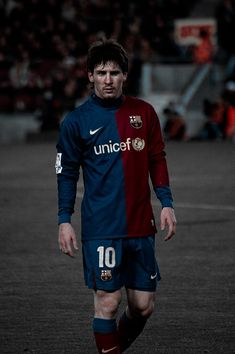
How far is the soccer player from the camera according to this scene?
6609 mm

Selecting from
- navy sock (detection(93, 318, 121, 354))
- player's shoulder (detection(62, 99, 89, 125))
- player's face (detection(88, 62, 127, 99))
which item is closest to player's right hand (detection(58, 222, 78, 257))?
navy sock (detection(93, 318, 121, 354))

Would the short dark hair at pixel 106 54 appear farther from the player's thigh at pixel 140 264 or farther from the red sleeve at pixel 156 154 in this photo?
the player's thigh at pixel 140 264

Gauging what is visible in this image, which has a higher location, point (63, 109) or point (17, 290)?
point (17, 290)

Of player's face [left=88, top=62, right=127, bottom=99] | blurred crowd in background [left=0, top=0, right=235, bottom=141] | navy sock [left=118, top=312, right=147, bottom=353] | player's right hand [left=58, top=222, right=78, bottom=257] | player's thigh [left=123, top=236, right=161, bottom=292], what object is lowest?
blurred crowd in background [left=0, top=0, right=235, bottom=141]

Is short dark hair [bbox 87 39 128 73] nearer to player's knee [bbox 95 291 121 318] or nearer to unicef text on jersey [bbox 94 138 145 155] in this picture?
unicef text on jersey [bbox 94 138 145 155]

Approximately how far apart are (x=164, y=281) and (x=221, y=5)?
22.3 metres

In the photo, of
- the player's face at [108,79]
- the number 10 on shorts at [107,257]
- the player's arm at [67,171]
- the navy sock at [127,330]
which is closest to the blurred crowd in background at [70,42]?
the navy sock at [127,330]

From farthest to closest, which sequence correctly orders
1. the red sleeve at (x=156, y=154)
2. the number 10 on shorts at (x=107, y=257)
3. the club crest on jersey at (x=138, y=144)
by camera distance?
1. the red sleeve at (x=156, y=154)
2. the club crest on jersey at (x=138, y=144)
3. the number 10 on shorts at (x=107, y=257)

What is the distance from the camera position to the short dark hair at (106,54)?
6.62 m

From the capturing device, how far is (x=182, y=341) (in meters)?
7.98

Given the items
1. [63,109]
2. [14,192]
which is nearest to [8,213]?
[14,192]

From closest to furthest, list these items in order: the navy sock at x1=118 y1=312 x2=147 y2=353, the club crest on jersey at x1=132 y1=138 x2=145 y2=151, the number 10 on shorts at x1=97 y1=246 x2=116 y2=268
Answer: the number 10 on shorts at x1=97 y1=246 x2=116 y2=268 → the club crest on jersey at x1=132 y1=138 x2=145 y2=151 → the navy sock at x1=118 y1=312 x2=147 y2=353

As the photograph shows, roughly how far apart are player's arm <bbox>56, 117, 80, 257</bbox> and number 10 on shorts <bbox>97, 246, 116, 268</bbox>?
0.16m

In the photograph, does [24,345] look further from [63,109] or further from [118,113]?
[63,109]
